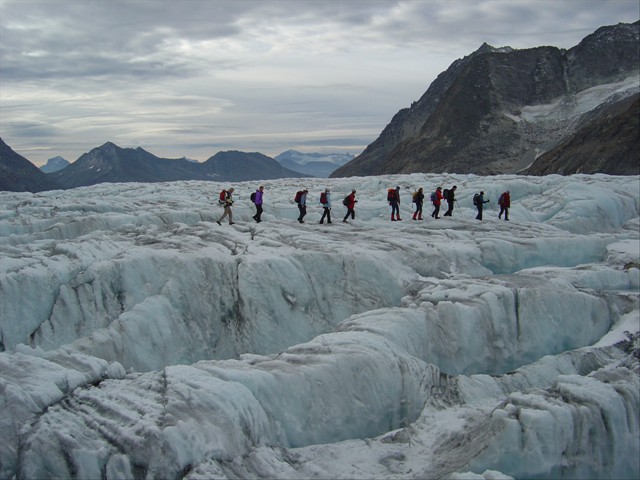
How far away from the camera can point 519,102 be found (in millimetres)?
113750

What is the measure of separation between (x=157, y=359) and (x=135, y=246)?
16.0 feet

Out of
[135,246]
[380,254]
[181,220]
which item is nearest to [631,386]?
[380,254]

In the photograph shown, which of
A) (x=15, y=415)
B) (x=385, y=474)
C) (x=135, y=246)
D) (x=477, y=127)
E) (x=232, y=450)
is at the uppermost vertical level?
(x=477, y=127)

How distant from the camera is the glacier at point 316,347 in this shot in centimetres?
958

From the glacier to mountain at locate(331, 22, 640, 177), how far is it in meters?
78.7

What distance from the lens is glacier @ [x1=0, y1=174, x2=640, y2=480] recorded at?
958cm

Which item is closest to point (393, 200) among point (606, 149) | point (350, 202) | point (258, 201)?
point (350, 202)

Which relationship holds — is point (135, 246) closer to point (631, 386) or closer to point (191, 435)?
point (191, 435)

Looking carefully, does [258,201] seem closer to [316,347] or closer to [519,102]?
[316,347]

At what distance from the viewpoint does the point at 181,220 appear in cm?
2527

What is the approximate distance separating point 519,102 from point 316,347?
113 m

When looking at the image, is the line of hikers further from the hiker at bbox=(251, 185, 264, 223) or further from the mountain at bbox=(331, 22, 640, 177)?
the mountain at bbox=(331, 22, 640, 177)

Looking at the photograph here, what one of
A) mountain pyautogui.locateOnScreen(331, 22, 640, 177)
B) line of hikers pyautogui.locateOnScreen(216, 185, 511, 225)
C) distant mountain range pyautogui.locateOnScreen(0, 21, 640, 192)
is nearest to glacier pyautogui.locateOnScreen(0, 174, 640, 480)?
line of hikers pyautogui.locateOnScreen(216, 185, 511, 225)

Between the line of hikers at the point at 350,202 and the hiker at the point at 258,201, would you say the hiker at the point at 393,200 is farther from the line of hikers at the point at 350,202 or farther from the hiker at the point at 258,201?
the hiker at the point at 258,201
